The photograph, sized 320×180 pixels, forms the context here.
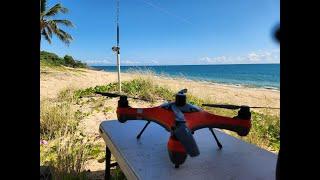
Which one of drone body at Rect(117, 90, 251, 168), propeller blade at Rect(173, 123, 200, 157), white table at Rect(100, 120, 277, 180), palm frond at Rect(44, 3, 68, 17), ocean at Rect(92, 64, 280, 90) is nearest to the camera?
propeller blade at Rect(173, 123, 200, 157)

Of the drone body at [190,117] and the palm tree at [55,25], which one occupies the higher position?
the palm tree at [55,25]

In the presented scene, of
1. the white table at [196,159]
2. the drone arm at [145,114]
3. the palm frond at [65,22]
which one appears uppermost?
the palm frond at [65,22]

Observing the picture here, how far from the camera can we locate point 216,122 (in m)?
1.58

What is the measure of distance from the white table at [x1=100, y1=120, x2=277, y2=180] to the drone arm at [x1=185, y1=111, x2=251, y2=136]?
0.13m

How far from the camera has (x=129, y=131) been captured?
6.63 feet

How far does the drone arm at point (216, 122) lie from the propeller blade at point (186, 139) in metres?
0.31

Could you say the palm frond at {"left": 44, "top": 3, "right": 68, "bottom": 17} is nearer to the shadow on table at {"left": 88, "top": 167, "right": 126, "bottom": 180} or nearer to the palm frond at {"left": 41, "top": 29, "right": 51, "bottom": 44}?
the palm frond at {"left": 41, "top": 29, "right": 51, "bottom": 44}

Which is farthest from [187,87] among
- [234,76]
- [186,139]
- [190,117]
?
[234,76]

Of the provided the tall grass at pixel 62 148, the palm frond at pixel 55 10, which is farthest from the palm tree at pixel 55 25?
the tall grass at pixel 62 148

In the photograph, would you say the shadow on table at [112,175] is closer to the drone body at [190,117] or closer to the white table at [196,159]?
the white table at [196,159]

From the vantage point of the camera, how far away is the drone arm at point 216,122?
1.51 meters

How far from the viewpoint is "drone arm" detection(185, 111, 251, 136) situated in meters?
1.51

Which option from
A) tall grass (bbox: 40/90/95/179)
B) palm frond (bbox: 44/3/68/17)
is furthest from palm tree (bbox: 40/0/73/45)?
tall grass (bbox: 40/90/95/179)
